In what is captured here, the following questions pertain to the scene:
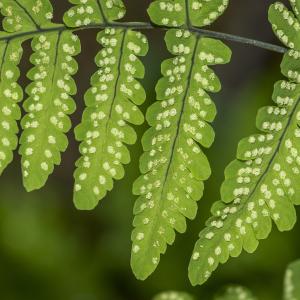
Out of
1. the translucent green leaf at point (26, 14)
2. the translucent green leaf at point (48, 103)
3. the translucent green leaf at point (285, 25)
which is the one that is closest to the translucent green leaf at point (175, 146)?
the translucent green leaf at point (285, 25)

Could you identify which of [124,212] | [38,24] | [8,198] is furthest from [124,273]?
[38,24]

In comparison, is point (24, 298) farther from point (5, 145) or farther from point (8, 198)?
point (5, 145)

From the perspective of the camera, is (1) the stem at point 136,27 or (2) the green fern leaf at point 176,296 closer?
(1) the stem at point 136,27

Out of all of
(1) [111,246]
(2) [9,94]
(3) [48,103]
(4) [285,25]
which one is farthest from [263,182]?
(1) [111,246]

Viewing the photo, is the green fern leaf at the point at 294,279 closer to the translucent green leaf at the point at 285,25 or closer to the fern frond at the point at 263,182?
the fern frond at the point at 263,182

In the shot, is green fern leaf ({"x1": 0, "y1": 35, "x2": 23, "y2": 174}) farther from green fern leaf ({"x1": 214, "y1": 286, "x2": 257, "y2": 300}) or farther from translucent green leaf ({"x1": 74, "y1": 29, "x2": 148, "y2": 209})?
green fern leaf ({"x1": 214, "y1": 286, "x2": 257, "y2": 300})
